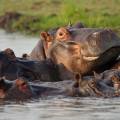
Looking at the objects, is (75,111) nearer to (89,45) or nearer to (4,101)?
(4,101)

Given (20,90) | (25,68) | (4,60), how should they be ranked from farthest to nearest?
(25,68) < (4,60) < (20,90)

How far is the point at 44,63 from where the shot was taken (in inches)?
388

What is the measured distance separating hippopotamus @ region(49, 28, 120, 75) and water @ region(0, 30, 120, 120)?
857 millimetres

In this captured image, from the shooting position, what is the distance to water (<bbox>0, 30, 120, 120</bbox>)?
24.2 feet

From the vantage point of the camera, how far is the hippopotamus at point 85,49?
30.2 ft

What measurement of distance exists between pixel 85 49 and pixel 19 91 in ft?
4.68

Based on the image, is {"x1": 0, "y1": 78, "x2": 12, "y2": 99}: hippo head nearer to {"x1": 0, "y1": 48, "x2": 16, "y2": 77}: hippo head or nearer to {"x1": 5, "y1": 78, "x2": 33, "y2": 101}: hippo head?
{"x1": 5, "y1": 78, "x2": 33, "y2": 101}: hippo head

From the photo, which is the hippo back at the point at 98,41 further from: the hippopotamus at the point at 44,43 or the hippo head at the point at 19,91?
the hippo head at the point at 19,91

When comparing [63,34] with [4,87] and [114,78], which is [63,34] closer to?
[114,78]

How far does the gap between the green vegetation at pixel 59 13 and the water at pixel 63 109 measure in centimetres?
1259

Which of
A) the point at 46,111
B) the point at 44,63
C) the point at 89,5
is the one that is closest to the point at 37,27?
the point at 89,5

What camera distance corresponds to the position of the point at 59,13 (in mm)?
27594

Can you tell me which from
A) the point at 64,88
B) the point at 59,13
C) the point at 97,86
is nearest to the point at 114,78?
the point at 97,86

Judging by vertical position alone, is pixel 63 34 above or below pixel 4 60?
above
